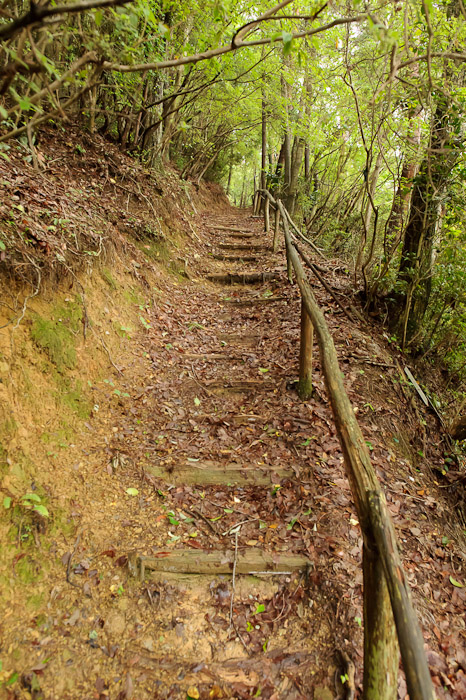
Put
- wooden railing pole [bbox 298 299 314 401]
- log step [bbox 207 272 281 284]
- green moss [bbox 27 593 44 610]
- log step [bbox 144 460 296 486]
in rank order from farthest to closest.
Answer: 1. log step [bbox 207 272 281 284]
2. wooden railing pole [bbox 298 299 314 401]
3. log step [bbox 144 460 296 486]
4. green moss [bbox 27 593 44 610]

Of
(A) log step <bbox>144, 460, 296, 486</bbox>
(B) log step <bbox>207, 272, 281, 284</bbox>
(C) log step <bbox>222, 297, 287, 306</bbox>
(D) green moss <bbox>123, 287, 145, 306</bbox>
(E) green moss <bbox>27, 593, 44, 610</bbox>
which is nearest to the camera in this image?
(E) green moss <bbox>27, 593, 44, 610</bbox>

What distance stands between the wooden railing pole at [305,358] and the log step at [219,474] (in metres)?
1.00

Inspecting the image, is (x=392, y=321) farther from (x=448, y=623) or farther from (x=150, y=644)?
(x=150, y=644)

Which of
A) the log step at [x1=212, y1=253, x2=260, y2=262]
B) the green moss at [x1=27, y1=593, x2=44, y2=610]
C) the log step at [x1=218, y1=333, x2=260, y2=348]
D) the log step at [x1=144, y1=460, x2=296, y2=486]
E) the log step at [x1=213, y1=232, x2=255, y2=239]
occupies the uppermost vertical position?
the log step at [x1=213, y1=232, x2=255, y2=239]

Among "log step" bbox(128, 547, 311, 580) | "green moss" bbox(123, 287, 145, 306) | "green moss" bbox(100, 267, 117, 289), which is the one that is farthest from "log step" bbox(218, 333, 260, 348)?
"log step" bbox(128, 547, 311, 580)

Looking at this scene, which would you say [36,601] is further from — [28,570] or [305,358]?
[305,358]

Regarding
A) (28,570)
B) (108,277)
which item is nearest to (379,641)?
(28,570)

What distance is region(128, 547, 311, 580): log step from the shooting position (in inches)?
103

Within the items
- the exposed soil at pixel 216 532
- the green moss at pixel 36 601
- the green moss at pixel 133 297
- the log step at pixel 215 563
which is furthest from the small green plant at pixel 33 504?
the green moss at pixel 133 297

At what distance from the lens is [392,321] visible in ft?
17.5

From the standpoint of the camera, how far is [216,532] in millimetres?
2906

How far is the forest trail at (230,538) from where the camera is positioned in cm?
217

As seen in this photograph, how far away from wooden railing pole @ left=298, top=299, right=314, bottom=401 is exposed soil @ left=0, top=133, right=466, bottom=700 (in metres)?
0.12

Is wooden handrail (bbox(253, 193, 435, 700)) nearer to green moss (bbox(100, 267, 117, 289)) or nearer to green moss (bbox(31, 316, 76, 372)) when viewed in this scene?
green moss (bbox(31, 316, 76, 372))
